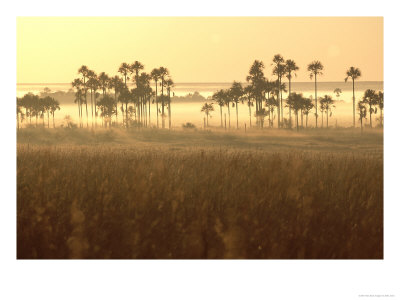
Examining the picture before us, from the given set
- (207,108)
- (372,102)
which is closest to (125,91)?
(207,108)

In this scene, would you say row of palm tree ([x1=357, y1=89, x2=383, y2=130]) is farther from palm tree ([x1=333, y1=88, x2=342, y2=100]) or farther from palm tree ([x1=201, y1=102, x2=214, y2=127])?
palm tree ([x1=201, y1=102, x2=214, y2=127])

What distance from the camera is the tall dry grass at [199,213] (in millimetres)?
4426

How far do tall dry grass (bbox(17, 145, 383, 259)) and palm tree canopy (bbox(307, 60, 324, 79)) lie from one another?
114 inches

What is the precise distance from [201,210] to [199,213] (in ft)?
0.19

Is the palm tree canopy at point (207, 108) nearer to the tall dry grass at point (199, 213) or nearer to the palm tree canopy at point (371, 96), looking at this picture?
the palm tree canopy at point (371, 96)

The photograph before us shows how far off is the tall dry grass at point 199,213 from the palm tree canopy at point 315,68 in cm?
290

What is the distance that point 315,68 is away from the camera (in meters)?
9.43

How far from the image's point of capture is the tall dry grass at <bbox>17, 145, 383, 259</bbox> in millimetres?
4426

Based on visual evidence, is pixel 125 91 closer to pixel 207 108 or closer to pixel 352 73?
pixel 207 108

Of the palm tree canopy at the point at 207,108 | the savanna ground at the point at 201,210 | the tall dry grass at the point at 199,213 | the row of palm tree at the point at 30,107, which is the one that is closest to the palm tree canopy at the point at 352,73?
the savanna ground at the point at 201,210

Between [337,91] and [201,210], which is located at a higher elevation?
[337,91]

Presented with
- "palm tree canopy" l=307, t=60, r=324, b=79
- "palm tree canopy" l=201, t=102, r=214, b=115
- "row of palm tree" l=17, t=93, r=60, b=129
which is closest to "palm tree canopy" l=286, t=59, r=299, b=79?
"palm tree canopy" l=307, t=60, r=324, b=79

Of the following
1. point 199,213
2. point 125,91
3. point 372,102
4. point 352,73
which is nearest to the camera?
point 199,213

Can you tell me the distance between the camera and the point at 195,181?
234 inches
